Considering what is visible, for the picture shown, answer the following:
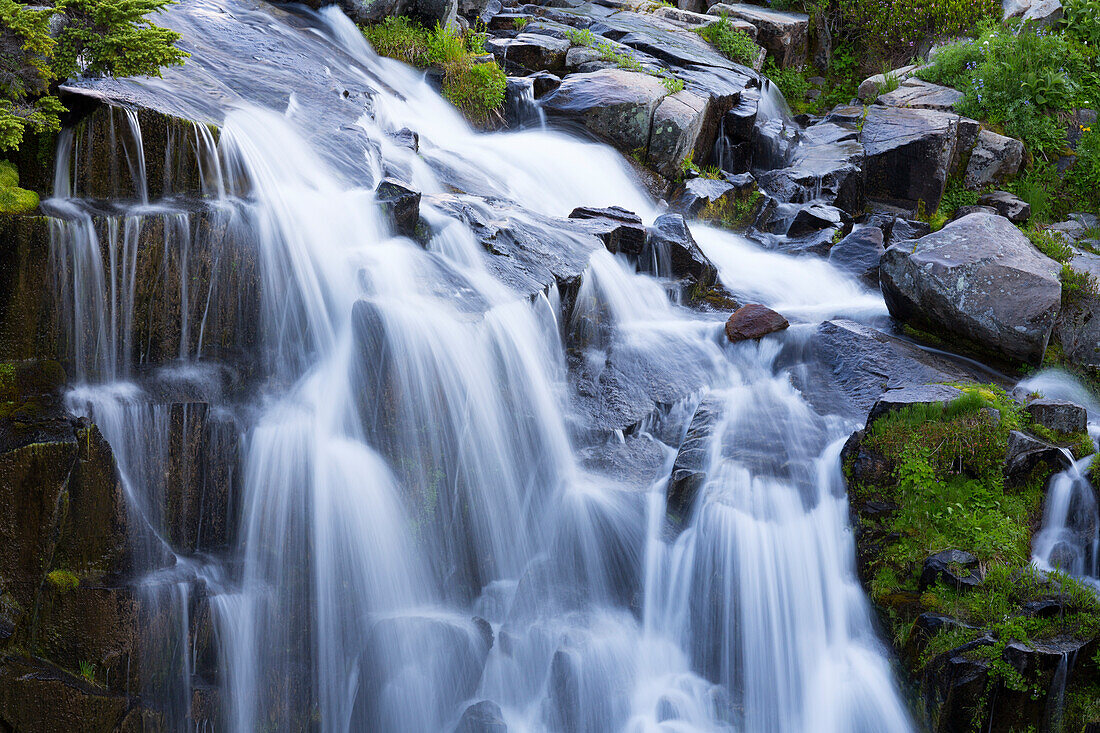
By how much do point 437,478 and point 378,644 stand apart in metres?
1.13

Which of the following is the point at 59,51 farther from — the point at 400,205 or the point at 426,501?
the point at 426,501

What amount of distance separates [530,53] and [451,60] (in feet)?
4.99

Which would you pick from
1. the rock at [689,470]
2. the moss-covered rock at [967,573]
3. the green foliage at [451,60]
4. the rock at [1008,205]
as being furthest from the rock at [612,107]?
the moss-covered rock at [967,573]

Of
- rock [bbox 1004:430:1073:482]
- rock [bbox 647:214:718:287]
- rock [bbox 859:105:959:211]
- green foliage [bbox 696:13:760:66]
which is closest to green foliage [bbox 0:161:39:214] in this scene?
rock [bbox 647:214:718:287]

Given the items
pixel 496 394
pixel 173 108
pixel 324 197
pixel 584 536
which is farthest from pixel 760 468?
pixel 173 108

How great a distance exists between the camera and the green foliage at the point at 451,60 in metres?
11.3

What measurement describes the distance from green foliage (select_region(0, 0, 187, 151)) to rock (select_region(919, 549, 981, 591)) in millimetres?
5751

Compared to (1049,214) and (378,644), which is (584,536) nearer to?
(378,644)

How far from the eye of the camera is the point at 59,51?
206 inches

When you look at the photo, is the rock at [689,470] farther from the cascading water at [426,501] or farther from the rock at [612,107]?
the rock at [612,107]

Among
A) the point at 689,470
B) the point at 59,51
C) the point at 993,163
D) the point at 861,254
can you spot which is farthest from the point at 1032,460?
the point at 993,163

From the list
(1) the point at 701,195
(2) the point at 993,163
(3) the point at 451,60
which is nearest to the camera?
(1) the point at 701,195

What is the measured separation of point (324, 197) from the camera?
6.75 metres

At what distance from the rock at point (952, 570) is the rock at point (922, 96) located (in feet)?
33.6
